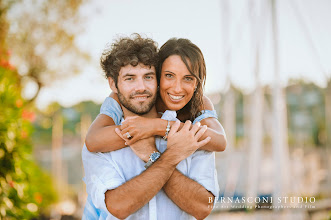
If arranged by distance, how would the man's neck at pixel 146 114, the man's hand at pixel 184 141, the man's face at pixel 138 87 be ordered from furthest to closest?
the man's neck at pixel 146 114 < the man's face at pixel 138 87 < the man's hand at pixel 184 141

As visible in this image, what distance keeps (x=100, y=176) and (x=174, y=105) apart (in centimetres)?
56

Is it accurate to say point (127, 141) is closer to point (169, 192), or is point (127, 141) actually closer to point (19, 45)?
point (169, 192)

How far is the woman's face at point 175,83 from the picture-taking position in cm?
182

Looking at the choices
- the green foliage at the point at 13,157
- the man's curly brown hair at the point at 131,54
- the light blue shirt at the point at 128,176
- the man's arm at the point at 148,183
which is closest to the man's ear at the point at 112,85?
the man's curly brown hair at the point at 131,54

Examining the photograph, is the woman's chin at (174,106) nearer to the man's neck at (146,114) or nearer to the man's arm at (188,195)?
the man's neck at (146,114)

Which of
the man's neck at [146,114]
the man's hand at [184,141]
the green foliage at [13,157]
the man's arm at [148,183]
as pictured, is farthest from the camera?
the green foliage at [13,157]

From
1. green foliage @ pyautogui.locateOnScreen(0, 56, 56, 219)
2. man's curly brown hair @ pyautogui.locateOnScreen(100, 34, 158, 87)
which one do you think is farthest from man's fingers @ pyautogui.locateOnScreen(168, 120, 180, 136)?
green foliage @ pyautogui.locateOnScreen(0, 56, 56, 219)

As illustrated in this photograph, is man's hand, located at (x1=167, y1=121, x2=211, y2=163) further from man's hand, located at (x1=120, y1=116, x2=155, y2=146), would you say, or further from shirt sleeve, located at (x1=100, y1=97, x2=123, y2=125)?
shirt sleeve, located at (x1=100, y1=97, x2=123, y2=125)

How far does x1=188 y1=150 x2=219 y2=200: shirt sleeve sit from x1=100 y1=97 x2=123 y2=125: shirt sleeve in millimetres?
452

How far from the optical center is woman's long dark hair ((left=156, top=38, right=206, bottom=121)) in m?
1.83

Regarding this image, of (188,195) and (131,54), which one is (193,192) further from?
(131,54)

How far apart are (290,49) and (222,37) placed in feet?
10.2

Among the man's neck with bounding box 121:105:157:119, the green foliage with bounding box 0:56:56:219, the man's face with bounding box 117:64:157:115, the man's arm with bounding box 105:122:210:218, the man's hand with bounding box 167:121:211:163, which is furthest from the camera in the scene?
the green foliage with bounding box 0:56:56:219

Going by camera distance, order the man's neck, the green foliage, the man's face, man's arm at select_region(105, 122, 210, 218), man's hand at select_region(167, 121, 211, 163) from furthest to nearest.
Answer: the green foliage < the man's neck < the man's face < man's hand at select_region(167, 121, 211, 163) < man's arm at select_region(105, 122, 210, 218)
